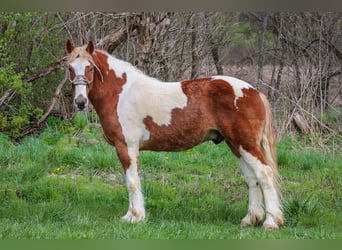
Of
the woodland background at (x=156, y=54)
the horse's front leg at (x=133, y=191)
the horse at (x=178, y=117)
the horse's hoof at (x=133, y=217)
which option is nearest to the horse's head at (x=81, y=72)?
the horse at (x=178, y=117)

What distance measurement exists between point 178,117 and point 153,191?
1.67 m

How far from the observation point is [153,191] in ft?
25.7

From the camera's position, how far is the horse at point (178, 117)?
638cm

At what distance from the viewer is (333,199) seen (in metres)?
7.68

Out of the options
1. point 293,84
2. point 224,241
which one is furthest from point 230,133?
point 293,84

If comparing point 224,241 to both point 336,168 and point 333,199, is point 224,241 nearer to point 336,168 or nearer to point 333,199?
point 333,199

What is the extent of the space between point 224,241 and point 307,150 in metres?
→ 8.08

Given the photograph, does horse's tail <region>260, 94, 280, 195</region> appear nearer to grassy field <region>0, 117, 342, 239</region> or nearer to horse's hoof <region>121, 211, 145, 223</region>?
grassy field <region>0, 117, 342, 239</region>

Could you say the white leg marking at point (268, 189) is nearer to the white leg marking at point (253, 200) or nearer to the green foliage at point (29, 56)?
the white leg marking at point (253, 200)

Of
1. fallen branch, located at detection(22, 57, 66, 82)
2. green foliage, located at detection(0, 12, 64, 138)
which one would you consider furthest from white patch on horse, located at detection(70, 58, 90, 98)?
fallen branch, located at detection(22, 57, 66, 82)

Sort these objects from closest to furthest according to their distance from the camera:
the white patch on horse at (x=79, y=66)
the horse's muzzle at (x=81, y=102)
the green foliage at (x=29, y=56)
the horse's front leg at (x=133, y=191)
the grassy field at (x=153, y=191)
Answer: the grassy field at (x=153, y=191), the horse's muzzle at (x=81, y=102), the white patch on horse at (x=79, y=66), the horse's front leg at (x=133, y=191), the green foliage at (x=29, y=56)

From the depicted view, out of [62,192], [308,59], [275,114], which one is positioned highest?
[308,59]

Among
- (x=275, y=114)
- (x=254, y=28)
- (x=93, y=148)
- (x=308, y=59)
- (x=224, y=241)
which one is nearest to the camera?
(x=224, y=241)

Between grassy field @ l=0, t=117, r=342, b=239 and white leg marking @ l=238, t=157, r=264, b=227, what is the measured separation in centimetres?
17
